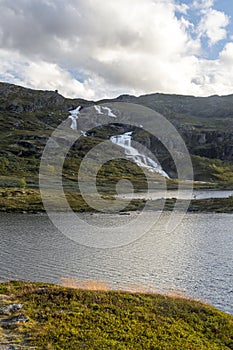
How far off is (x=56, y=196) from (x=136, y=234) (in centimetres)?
6555

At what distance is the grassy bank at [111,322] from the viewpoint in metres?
21.4

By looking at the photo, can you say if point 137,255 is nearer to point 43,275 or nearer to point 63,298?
point 43,275

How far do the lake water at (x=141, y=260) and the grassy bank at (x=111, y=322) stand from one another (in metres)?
10.5

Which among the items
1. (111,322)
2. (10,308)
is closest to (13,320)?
(10,308)

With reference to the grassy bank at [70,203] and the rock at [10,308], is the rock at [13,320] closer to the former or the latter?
the rock at [10,308]

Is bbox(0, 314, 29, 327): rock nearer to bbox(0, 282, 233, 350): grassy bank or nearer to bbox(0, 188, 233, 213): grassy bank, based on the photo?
bbox(0, 282, 233, 350): grassy bank

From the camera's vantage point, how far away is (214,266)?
178ft

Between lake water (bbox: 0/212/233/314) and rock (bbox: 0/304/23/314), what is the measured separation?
65.1 feet

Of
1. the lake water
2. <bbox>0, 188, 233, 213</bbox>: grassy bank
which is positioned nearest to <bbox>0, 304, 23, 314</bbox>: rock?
the lake water

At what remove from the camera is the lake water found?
46.0 m

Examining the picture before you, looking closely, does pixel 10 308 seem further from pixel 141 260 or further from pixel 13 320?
pixel 141 260

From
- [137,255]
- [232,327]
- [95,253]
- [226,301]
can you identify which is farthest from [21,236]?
[232,327]

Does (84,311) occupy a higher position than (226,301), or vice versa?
(84,311)

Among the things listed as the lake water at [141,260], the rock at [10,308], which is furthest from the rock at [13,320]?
the lake water at [141,260]
